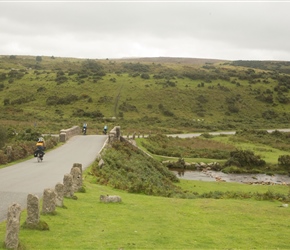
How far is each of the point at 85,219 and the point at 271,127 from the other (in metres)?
82.1

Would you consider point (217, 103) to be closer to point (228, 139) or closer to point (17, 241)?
point (228, 139)

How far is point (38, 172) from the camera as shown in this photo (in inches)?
962

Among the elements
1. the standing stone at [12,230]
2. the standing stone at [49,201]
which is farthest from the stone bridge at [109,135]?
the standing stone at [12,230]

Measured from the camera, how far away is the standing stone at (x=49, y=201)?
13.5 meters

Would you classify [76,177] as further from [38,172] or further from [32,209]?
[32,209]

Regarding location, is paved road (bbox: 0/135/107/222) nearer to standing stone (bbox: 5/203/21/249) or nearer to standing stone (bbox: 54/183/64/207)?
standing stone (bbox: 54/183/64/207)

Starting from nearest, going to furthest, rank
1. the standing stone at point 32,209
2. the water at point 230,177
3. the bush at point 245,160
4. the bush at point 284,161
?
1. the standing stone at point 32,209
2. the water at point 230,177
3. the bush at point 284,161
4. the bush at point 245,160

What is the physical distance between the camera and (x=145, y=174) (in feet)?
105

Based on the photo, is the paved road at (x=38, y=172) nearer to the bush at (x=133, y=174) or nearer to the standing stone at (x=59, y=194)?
the standing stone at (x=59, y=194)

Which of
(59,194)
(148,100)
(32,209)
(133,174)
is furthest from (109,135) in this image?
(148,100)

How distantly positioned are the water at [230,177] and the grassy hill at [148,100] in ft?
98.1

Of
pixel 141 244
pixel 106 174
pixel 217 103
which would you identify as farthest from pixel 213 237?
pixel 217 103

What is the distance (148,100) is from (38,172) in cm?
7651

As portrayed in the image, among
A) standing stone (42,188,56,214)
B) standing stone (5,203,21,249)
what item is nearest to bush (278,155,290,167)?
standing stone (42,188,56,214)
